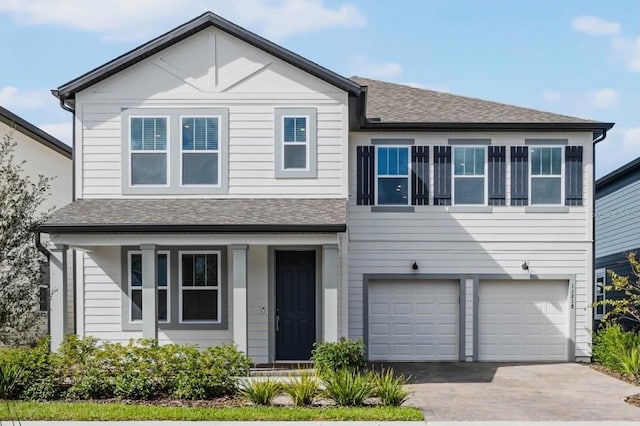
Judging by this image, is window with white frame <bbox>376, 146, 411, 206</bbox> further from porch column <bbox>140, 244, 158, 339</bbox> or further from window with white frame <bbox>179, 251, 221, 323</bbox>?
porch column <bbox>140, 244, 158, 339</bbox>

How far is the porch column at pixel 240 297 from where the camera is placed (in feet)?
44.0

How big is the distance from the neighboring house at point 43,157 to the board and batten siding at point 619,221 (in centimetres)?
1525

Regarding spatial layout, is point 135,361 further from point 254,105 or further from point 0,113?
point 0,113

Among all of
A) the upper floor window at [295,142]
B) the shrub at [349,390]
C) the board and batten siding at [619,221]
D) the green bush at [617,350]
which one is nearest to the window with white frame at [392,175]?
the upper floor window at [295,142]

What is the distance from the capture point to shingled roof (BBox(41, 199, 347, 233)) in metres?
13.5

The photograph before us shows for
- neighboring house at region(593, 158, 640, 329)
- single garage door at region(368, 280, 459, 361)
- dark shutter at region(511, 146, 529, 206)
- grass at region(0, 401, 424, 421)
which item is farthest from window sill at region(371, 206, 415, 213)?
grass at region(0, 401, 424, 421)

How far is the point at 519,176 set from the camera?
668 inches

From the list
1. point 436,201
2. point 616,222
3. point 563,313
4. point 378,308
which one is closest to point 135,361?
point 378,308

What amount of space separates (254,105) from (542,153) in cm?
691

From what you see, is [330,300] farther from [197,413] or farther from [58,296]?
[58,296]

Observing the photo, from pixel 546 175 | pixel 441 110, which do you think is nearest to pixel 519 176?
pixel 546 175

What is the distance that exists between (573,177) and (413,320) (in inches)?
198

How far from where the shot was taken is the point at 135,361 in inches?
466

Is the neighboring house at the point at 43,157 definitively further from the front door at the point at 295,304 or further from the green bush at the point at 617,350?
the green bush at the point at 617,350
